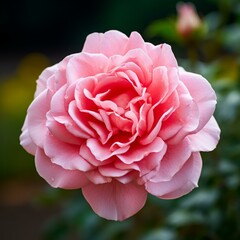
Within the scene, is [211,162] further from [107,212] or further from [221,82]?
[107,212]

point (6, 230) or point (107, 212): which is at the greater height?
point (107, 212)

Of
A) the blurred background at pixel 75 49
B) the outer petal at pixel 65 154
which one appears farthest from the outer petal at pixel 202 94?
the blurred background at pixel 75 49

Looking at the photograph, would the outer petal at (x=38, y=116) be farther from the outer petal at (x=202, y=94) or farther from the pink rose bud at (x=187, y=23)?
the pink rose bud at (x=187, y=23)

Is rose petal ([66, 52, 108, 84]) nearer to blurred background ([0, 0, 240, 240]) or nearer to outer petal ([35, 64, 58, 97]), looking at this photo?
outer petal ([35, 64, 58, 97])

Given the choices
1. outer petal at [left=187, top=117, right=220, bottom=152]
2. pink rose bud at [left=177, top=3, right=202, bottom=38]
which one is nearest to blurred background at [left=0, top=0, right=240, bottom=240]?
pink rose bud at [left=177, top=3, right=202, bottom=38]

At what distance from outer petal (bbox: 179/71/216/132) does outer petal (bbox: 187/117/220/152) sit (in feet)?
0.06

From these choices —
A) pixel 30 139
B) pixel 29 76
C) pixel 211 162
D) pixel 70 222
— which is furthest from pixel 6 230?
pixel 30 139

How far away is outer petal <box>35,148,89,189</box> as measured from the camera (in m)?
0.64

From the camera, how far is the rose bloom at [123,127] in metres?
0.62

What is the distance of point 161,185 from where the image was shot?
624mm

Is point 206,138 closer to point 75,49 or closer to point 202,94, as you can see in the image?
point 202,94

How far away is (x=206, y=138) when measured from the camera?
A: 0.65 meters

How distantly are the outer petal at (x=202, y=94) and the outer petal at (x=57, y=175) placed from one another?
0.39ft

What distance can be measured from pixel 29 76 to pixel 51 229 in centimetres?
227
